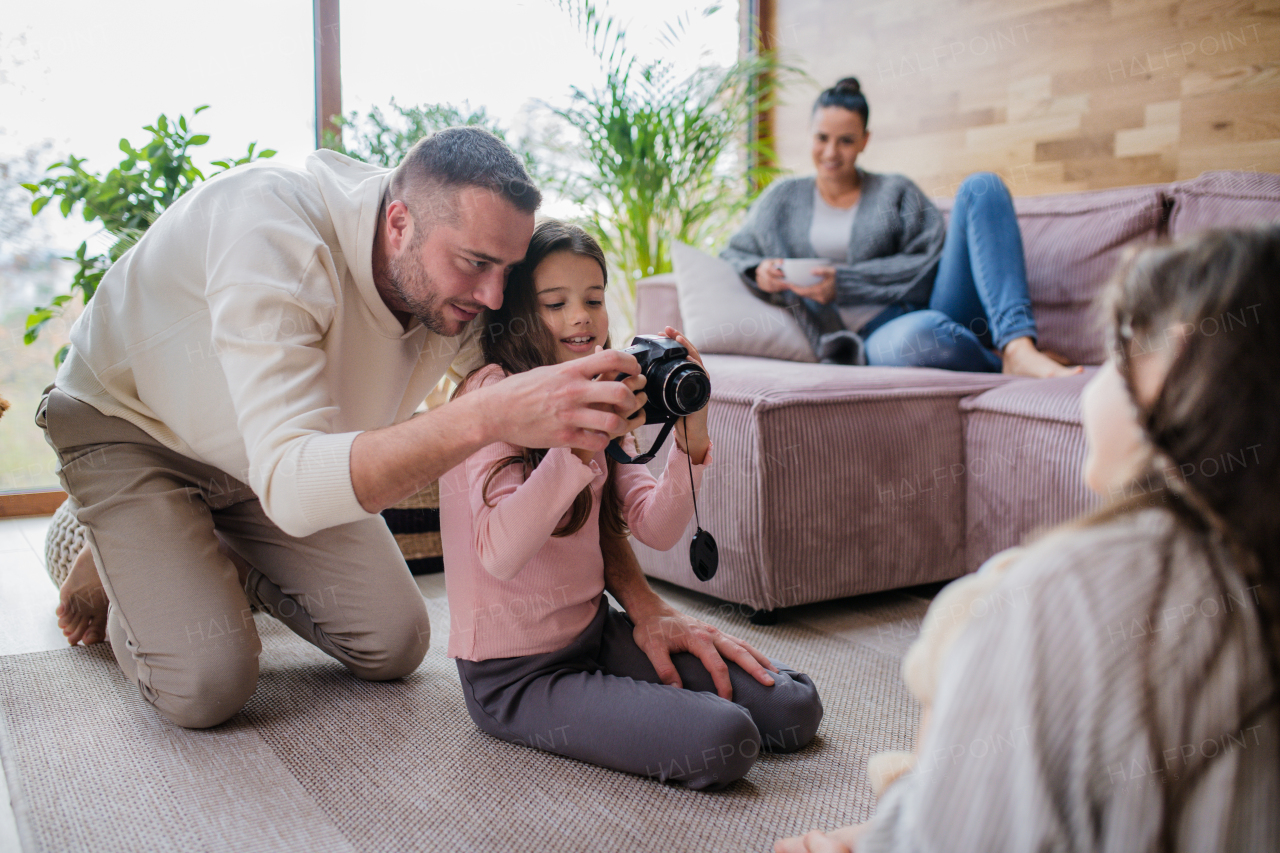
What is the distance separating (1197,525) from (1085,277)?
1721 millimetres

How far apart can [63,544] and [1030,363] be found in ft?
6.30

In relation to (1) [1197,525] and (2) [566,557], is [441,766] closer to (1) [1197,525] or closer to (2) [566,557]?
(2) [566,557]

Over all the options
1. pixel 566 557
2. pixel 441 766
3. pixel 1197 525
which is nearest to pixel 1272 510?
pixel 1197 525

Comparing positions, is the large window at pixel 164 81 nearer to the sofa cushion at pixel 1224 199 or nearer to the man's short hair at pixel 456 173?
the man's short hair at pixel 456 173

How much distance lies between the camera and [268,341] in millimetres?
966

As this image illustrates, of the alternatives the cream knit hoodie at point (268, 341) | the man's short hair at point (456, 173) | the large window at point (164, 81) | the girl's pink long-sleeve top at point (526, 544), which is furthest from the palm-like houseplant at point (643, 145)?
the girl's pink long-sleeve top at point (526, 544)

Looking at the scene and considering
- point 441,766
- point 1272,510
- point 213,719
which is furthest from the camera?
point 213,719

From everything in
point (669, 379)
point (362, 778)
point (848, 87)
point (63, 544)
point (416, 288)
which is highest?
point (848, 87)

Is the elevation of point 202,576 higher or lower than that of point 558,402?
lower

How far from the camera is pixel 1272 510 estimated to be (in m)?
0.45

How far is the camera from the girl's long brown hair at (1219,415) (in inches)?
17.6

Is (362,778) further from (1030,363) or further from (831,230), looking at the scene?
(831,230)

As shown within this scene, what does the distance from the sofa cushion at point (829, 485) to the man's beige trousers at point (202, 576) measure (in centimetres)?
57

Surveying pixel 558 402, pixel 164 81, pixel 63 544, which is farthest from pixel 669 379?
pixel 164 81
